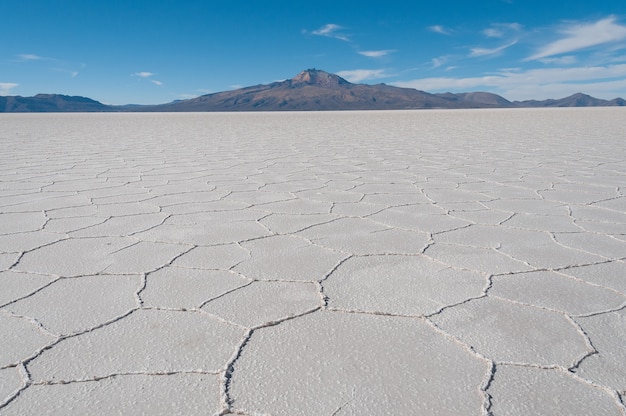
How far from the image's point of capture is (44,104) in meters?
117

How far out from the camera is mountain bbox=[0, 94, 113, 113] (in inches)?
4245

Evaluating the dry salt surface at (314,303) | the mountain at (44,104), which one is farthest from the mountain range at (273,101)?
the dry salt surface at (314,303)

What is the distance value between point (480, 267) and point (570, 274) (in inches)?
10.0

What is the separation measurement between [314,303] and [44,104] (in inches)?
5342

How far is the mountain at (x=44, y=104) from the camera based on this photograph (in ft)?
354

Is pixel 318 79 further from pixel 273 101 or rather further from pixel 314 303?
pixel 314 303

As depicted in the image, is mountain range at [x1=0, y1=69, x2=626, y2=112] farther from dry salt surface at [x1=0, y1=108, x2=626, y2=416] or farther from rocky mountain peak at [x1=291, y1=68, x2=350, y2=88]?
dry salt surface at [x1=0, y1=108, x2=626, y2=416]

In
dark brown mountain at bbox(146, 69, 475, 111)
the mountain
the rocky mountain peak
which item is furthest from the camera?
the rocky mountain peak

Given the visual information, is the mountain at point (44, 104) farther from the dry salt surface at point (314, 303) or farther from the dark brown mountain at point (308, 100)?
the dry salt surface at point (314, 303)

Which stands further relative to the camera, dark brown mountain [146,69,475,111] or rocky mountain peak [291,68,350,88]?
rocky mountain peak [291,68,350,88]

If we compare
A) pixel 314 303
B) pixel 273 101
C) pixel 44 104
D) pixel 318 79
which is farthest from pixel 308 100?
pixel 314 303

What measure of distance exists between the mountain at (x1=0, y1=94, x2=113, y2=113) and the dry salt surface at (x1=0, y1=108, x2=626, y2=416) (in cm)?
11653

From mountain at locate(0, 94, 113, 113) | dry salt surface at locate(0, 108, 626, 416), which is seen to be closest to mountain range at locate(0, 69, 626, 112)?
mountain at locate(0, 94, 113, 113)

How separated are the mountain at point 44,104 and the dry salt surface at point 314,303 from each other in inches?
4588
